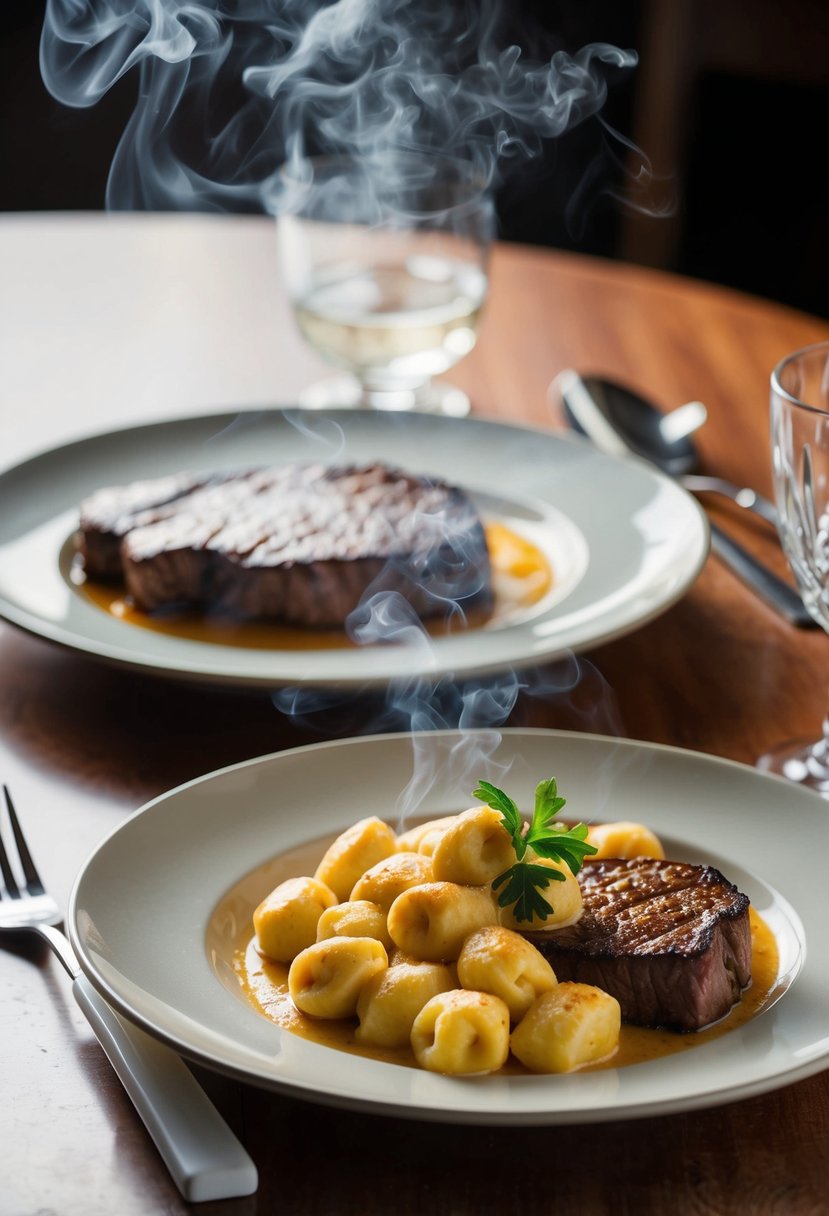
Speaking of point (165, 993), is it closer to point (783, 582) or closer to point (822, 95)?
point (783, 582)

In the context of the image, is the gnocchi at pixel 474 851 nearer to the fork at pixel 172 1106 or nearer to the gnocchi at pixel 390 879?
the gnocchi at pixel 390 879

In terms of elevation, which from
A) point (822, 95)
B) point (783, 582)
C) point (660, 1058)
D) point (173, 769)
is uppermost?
point (660, 1058)

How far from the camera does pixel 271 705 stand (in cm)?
156

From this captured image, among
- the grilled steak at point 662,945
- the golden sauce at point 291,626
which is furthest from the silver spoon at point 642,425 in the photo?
the grilled steak at point 662,945

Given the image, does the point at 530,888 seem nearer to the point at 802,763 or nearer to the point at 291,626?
the point at 802,763

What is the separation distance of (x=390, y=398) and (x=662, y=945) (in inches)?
58.7

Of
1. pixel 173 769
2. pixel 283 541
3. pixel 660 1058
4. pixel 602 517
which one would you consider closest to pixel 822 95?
pixel 602 517

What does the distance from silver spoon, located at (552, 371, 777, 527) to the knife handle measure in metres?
0.17

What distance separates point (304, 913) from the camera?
3.48ft

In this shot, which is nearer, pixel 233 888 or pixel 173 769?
pixel 233 888

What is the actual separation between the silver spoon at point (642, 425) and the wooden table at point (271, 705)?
0.05m

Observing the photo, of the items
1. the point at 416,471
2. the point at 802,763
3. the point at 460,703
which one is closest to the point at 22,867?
the point at 460,703

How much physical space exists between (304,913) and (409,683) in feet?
1.34

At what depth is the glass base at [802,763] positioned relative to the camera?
1.40 meters
